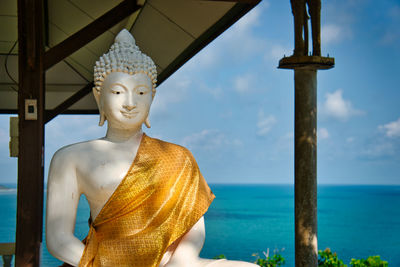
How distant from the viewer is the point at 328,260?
17.1 ft

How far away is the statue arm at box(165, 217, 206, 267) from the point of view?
2.19 metres

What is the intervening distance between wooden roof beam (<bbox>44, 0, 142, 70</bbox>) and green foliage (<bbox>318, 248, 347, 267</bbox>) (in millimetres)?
2962

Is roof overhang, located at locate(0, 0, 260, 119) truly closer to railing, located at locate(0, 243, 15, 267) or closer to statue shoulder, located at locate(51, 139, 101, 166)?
statue shoulder, located at locate(51, 139, 101, 166)

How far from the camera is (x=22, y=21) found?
10.1 ft

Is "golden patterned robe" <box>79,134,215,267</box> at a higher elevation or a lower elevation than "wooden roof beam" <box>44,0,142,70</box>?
lower

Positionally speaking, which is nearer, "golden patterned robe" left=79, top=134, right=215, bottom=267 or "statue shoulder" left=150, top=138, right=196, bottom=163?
"golden patterned robe" left=79, top=134, right=215, bottom=267

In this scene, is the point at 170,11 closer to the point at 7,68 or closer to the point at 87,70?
the point at 87,70

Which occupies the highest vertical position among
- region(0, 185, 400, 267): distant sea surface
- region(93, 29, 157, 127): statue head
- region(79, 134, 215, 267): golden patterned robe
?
region(93, 29, 157, 127): statue head

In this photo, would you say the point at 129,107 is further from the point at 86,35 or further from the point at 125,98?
the point at 86,35

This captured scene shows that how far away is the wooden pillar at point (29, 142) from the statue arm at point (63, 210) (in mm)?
972

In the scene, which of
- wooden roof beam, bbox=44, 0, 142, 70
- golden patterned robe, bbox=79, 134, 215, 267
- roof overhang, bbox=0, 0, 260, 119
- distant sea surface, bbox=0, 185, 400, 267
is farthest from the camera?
distant sea surface, bbox=0, 185, 400, 267

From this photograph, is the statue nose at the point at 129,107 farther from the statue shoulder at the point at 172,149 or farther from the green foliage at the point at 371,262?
the green foliage at the point at 371,262

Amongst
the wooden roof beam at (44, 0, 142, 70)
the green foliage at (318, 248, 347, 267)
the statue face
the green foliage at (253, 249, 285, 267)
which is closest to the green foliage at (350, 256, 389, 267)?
the green foliage at (318, 248, 347, 267)

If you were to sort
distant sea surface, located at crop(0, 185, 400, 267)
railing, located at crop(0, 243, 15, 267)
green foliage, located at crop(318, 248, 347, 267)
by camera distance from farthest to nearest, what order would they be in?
distant sea surface, located at crop(0, 185, 400, 267)
green foliage, located at crop(318, 248, 347, 267)
railing, located at crop(0, 243, 15, 267)
